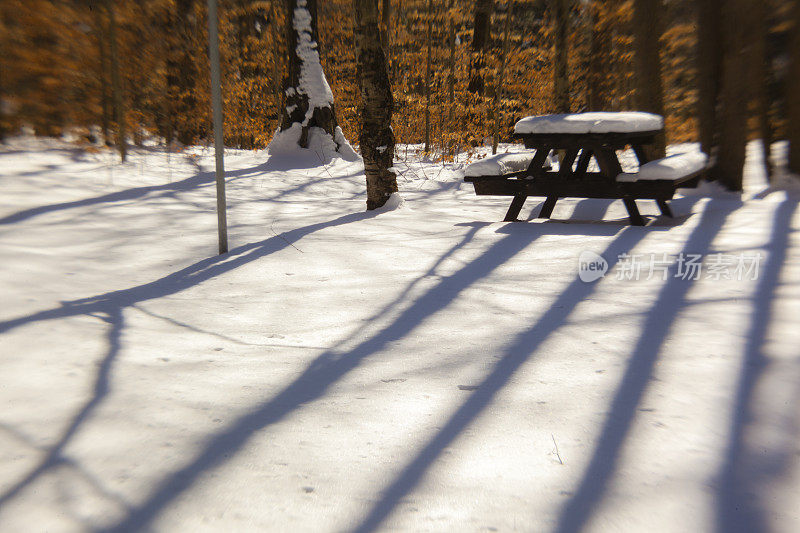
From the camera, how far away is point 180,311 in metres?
3.51

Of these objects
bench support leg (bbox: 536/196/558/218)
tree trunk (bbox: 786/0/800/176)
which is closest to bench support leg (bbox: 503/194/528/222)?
bench support leg (bbox: 536/196/558/218)

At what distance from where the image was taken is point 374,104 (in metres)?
6.89

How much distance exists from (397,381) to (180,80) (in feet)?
40.3

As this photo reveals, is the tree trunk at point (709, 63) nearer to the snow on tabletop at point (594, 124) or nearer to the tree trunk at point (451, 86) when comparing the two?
the snow on tabletop at point (594, 124)

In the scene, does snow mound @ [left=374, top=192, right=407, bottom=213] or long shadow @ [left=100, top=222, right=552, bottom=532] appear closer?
long shadow @ [left=100, top=222, right=552, bottom=532]

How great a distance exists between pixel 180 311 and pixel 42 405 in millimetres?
1288

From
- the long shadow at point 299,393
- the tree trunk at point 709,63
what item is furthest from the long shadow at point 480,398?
the tree trunk at point 709,63

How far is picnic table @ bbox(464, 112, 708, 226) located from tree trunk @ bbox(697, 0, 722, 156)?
158 cm

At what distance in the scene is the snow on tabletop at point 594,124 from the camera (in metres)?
5.57

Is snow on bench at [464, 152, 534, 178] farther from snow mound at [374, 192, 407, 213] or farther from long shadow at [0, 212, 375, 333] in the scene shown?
long shadow at [0, 212, 375, 333]

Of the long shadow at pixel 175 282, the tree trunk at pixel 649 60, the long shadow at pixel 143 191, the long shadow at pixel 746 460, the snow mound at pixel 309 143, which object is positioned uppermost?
the tree trunk at pixel 649 60

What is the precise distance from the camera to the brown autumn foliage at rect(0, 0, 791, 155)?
956cm

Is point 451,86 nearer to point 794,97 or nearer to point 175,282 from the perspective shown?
point 794,97

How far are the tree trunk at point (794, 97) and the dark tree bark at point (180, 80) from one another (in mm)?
9760
